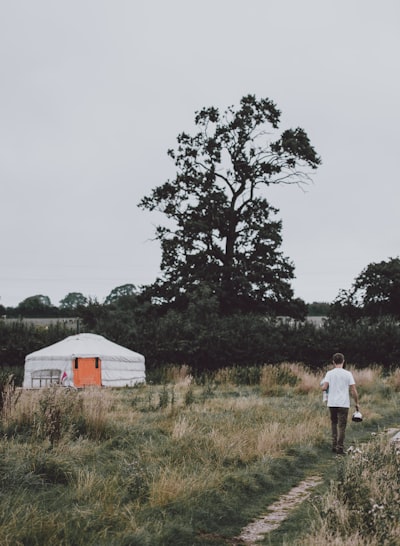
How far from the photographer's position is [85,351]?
28828mm

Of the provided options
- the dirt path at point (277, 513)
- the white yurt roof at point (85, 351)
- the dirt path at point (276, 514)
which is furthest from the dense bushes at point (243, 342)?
the dirt path at point (276, 514)

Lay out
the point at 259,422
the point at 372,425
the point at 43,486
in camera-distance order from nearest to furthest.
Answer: the point at 43,486 < the point at 259,422 < the point at 372,425

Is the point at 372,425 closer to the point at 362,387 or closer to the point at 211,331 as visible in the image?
the point at 362,387

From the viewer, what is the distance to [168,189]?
43812mm

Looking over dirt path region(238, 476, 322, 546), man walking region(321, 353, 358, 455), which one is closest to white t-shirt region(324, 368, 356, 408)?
man walking region(321, 353, 358, 455)

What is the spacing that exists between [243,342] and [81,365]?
299 inches

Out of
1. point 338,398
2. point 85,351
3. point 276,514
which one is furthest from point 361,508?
point 85,351

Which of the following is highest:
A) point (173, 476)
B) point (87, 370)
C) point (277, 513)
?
point (87, 370)

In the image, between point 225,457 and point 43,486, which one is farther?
point 225,457

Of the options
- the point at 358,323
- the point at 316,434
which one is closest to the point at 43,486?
the point at 316,434

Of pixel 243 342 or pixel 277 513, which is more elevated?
pixel 243 342

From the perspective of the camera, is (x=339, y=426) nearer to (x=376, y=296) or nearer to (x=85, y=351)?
(x=85, y=351)

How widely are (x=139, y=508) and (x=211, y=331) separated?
26.1 m

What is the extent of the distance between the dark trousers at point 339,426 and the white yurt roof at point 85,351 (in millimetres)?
18079
